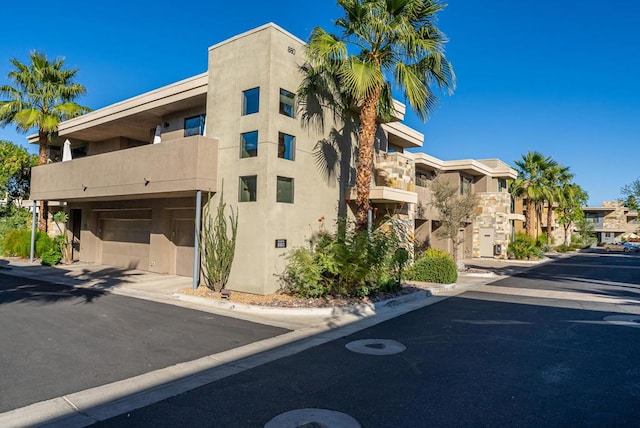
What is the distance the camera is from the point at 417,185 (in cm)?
2156

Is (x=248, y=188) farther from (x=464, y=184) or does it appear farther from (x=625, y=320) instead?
(x=464, y=184)

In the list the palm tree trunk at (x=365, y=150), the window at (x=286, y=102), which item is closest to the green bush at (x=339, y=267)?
the palm tree trunk at (x=365, y=150)

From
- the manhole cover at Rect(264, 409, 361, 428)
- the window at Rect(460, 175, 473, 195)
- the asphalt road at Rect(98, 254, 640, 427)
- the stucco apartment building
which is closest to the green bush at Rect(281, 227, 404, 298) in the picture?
the stucco apartment building

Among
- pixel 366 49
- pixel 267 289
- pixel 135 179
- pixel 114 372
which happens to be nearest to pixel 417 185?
pixel 366 49

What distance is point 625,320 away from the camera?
10.0 metres

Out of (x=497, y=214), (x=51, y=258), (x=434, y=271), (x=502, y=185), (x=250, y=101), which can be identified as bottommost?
(x=434, y=271)

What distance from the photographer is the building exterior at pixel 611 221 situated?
7146 cm

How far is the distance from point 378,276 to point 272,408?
26.8 feet

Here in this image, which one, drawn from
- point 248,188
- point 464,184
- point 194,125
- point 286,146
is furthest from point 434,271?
point 464,184

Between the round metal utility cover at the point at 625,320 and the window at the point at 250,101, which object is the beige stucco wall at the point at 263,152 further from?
the round metal utility cover at the point at 625,320

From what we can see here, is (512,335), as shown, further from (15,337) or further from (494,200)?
(494,200)

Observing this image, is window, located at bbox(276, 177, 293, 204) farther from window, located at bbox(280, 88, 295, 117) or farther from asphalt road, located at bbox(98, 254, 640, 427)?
asphalt road, located at bbox(98, 254, 640, 427)

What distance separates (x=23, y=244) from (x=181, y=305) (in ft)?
52.9

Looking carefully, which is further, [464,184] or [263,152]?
[464,184]
